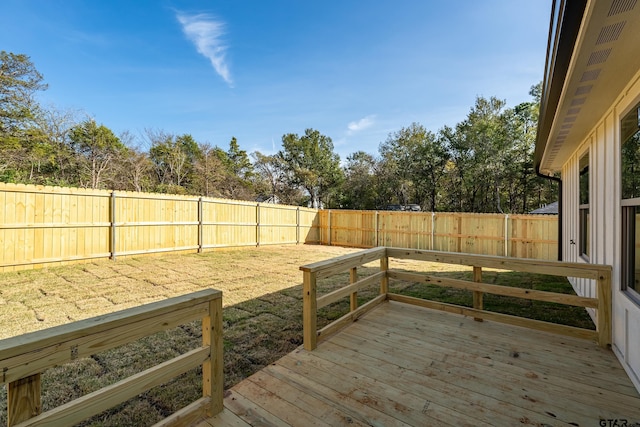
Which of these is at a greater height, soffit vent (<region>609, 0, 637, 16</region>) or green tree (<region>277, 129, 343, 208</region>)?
green tree (<region>277, 129, 343, 208</region>)

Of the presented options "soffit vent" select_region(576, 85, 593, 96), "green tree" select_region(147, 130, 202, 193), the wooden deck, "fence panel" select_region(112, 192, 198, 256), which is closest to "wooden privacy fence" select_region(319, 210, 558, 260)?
"fence panel" select_region(112, 192, 198, 256)

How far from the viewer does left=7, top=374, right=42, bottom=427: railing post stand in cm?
101

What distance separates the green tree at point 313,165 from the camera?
24.2m

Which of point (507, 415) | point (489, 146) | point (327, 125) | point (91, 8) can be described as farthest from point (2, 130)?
point (489, 146)

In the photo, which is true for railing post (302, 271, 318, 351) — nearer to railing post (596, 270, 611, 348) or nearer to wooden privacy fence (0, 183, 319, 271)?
railing post (596, 270, 611, 348)

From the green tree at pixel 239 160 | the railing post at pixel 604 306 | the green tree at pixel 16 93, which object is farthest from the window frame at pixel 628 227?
the green tree at pixel 239 160

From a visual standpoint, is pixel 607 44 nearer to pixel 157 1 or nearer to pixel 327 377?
pixel 327 377

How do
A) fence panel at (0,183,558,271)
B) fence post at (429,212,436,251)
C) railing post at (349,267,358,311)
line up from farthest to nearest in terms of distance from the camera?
1. fence post at (429,212,436,251)
2. fence panel at (0,183,558,271)
3. railing post at (349,267,358,311)

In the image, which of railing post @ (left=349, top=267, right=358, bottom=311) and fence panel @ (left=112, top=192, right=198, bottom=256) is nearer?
railing post @ (left=349, top=267, right=358, bottom=311)

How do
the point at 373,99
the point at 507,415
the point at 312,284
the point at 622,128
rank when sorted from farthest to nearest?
the point at 373,99 < the point at 312,284 < the point at 622,128 < the point at 507,415

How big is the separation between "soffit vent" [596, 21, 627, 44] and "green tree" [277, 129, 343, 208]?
73.1ft

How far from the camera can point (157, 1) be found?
8.28 metres

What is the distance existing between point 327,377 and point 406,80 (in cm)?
1195

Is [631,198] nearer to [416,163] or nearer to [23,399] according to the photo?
[23,399]
